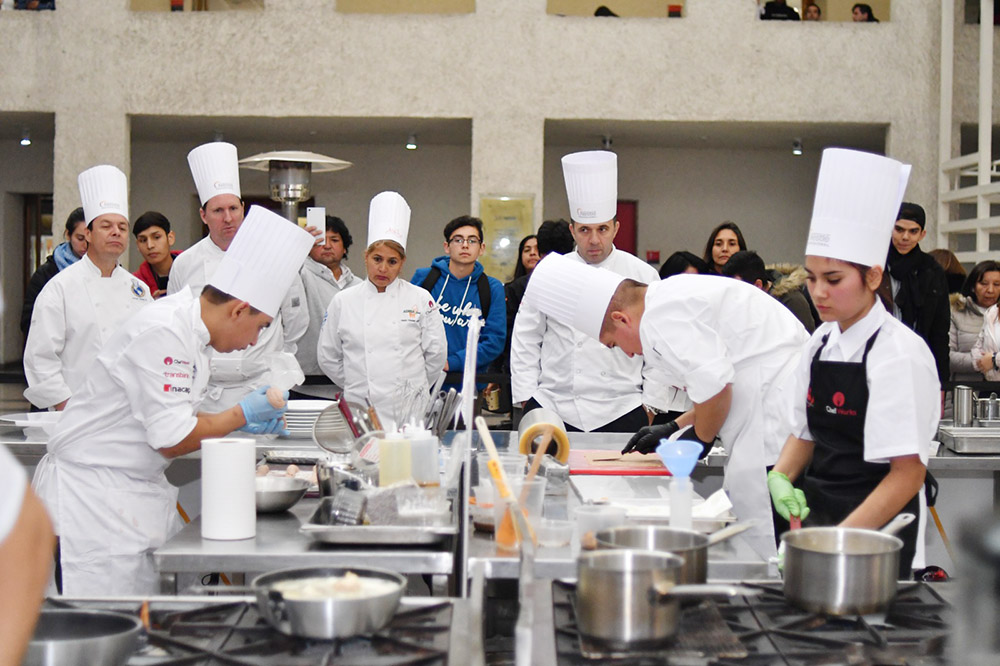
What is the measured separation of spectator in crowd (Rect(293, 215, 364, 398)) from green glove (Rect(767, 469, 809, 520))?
2.80 meters

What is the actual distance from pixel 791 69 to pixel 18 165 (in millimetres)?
8010

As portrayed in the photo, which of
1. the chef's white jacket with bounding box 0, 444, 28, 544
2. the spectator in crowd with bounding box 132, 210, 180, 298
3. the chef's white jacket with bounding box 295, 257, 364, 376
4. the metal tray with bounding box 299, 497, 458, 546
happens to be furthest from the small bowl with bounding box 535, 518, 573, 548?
the spectator in crowd with bounding box 132, 210, 180, 298

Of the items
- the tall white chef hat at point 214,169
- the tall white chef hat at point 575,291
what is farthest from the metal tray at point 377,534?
the tall white chef hat at point 214,169

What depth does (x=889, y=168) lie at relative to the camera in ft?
6.70

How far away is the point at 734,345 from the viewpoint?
2.52 m

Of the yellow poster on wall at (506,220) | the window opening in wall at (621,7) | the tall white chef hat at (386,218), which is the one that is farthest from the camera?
the window opening in wall at (621,7)

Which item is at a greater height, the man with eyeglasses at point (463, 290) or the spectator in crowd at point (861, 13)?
the spectator in crowd at point (861, 13)

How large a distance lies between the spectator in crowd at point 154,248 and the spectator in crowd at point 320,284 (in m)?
0.67

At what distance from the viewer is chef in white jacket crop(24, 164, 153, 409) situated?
336 cm

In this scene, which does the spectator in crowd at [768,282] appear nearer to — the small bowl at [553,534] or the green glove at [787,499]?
the green glove at [787,499]

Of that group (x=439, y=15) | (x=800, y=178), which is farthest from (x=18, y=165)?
(x=800, y=178)

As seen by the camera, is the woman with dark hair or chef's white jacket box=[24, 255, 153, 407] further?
the woman with dark hair

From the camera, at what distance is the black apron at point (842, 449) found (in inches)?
76.7

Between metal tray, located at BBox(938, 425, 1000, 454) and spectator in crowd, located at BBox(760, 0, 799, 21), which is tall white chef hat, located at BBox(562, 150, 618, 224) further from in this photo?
spectator in crowd, located at BBox(760, 0, 799, 21)
